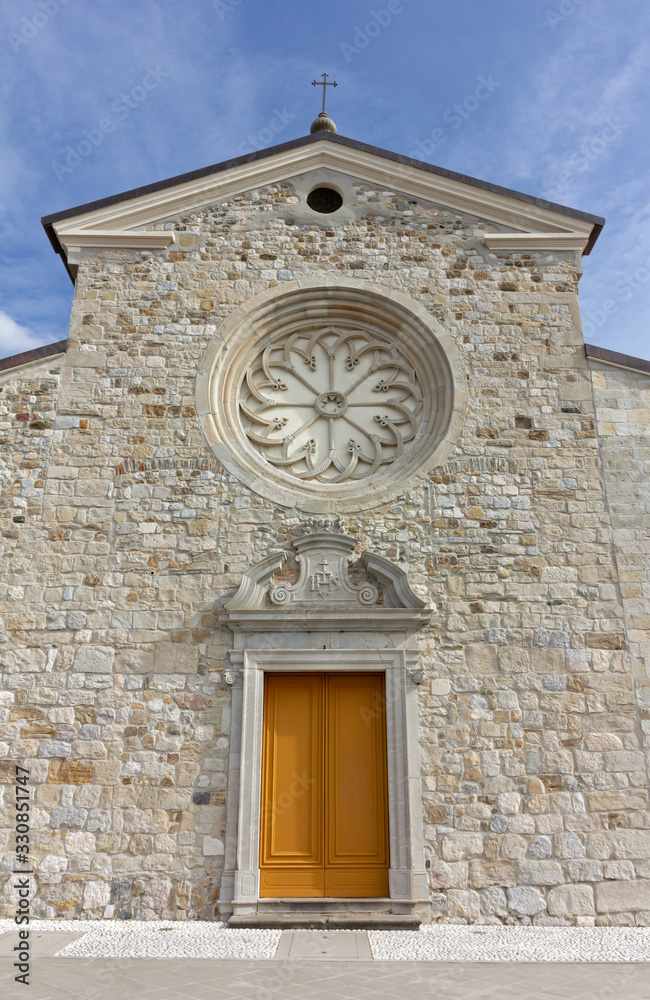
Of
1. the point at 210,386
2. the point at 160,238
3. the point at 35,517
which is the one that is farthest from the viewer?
the point at 160,238

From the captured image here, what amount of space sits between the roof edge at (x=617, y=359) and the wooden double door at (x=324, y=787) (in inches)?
145

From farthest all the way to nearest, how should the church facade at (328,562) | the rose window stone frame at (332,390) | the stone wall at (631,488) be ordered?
the rose window stone frame at (332,390), the stone wall at (631,488), the church facade at (328,562)

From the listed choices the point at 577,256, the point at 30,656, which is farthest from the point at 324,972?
the point at 577,256

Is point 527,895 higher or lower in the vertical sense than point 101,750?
lower

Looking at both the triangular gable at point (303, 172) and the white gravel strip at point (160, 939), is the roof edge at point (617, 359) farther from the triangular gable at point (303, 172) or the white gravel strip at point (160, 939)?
the white gravel strip at point (160, 939)

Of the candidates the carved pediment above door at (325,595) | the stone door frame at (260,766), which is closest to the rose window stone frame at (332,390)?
the carved pediment above door at (325,595)

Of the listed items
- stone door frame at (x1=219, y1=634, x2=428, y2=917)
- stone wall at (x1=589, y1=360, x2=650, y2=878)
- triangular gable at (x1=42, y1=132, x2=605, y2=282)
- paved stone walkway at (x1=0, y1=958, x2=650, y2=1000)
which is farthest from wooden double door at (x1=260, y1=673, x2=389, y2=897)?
triangular gable at (x1=42, y1=132, x2=605, y2=282)

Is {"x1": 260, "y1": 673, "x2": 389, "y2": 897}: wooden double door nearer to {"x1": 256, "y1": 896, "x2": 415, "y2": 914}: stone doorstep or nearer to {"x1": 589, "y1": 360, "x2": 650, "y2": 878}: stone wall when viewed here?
{"x1": 256, "y1": 896, "x2": 415, "y2": 914}: stone doorstep

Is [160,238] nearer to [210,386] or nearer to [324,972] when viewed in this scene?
[210,386]

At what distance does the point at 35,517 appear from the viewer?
6371 mm

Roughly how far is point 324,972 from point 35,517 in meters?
4.23

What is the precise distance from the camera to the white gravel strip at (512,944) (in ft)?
14.9

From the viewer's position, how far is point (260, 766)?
5629 millimetres

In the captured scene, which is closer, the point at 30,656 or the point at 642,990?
the point at 642,990
